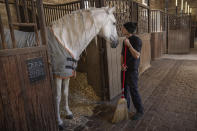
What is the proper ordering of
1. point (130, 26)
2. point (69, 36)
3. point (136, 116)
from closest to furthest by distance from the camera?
point (69, 36), point (130, 26), point (136, 116)

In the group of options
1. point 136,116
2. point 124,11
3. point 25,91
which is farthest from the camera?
point 124,11

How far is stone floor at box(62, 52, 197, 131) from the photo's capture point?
207 cm

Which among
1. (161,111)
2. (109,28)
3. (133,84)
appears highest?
(109,28)

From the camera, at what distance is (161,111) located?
245 cm

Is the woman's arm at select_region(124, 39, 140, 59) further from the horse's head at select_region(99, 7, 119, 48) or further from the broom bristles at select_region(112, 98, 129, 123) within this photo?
the broom bristles at select_region(112, 98, 129, 123)

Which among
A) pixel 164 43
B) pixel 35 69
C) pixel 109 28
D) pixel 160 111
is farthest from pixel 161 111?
pixel 164 43

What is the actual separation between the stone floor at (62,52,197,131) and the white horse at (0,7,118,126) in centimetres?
61

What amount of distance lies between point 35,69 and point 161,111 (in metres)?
1.97

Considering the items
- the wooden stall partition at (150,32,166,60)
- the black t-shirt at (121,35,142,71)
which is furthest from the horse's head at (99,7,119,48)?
the wooden stall partition at (150,32,166,60)

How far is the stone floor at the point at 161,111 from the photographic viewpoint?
2.07 m

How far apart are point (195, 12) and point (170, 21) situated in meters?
9.69

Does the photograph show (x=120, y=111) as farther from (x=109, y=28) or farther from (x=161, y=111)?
(x=109, y=28)

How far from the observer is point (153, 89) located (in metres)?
3.47

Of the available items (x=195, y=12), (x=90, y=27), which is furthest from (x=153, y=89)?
(x=195, y=12)
